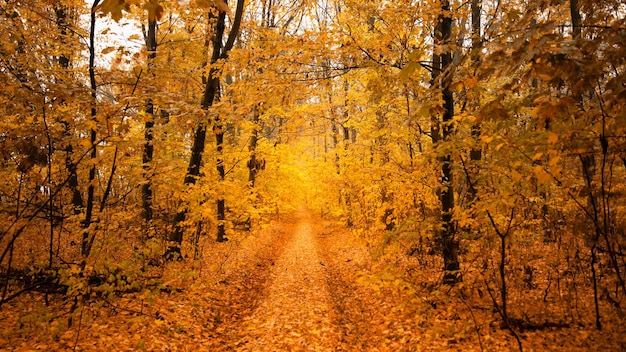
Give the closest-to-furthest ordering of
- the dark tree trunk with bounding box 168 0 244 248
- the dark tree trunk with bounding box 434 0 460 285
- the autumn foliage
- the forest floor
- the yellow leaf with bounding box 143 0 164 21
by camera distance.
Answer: the yellow leaf with bounding box 143 0 164 21 → the autumn foliage → the forest floor → the dark tree trunk with bounding box 434 0 460 285 → the dark tree trunk with bounding box 168 0 244 248

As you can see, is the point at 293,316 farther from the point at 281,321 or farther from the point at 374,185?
the point at 374,185

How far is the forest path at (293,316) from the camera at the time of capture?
6.15 metres

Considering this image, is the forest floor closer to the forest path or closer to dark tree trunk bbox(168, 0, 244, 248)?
the forest path

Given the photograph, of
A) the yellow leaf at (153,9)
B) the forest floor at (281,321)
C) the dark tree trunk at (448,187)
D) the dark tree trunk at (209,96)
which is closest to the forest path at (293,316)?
the forest floor at (281,321)

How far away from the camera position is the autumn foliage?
3.68 m

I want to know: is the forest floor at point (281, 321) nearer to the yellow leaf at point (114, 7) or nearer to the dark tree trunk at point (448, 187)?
the dark tree trunk at point (448, 187)

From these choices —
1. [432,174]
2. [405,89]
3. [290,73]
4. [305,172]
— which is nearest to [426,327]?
[432,174]

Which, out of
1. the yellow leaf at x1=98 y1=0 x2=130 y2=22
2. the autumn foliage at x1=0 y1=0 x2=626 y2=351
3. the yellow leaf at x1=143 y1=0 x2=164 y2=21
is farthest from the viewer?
the autumn foliage at x1=0 y1=0 x2=626 y2=351

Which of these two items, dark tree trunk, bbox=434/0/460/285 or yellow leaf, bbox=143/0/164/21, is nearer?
yellow leaf, bbox=143/0/164/21

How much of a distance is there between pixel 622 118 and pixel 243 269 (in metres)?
10.0

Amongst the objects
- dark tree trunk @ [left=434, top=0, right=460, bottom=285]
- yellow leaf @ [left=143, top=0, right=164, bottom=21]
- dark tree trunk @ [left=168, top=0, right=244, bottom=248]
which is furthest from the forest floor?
yellow leaf @ [left=143, top=0, right=164, bottom=21]

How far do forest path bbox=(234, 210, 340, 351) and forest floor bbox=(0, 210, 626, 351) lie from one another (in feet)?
0.07

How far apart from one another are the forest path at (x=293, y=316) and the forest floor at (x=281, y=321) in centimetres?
2

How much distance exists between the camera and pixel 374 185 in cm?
1152
